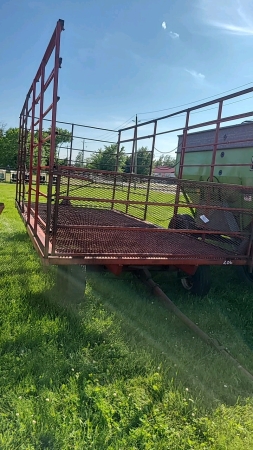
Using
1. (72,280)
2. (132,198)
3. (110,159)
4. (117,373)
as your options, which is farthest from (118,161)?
(117,373)

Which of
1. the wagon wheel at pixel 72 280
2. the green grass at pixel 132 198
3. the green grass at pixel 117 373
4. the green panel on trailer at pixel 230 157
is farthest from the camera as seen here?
the green grass at pixel 132 198

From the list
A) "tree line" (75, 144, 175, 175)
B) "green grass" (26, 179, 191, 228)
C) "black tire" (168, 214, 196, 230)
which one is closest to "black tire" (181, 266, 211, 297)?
"black tire" (168, 214, 196, 230)

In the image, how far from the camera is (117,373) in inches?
102

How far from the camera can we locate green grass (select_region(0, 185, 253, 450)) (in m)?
2.02

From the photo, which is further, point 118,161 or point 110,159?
point 110,159

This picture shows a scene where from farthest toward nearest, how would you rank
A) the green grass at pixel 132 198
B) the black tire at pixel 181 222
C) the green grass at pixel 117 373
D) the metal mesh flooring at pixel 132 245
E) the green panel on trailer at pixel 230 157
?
1. the green grass at pixel 132 198
2. the black tire at pixel 181 222
3. the green panel on trailer at pixel 230 157
4. the metal mesh flooring at pixel 132 245
5. the green grass at pixel 117 373

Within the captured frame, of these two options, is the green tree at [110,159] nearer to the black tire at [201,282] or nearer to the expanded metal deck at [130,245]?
the expanded metal deck at [130,245]

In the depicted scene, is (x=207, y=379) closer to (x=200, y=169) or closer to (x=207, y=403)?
(x=207, y=403)

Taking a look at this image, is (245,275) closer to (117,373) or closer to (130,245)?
(130,245)

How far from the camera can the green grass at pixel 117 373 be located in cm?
202

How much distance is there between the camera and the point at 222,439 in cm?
204

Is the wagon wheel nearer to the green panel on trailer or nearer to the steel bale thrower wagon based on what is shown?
the steel bale thrower wagon

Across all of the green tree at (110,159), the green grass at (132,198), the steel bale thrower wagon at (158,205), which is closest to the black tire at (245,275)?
the steel bale thrower wagon at (158,205)

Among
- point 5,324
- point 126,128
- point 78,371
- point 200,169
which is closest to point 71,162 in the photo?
point 126,128
